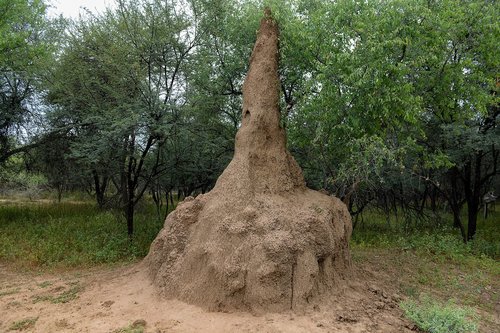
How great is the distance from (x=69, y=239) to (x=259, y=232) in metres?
7.22

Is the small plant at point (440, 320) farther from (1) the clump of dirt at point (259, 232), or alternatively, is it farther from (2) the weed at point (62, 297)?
(2) the weed at point (62, 297)

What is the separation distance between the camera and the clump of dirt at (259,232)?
556 centimetres

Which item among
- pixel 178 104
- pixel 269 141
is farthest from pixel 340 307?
pixel 178 104

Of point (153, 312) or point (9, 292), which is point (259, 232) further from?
point (9, 292)

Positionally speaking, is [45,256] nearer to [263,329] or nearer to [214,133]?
[214,133]

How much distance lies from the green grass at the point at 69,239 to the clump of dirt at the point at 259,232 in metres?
3.32

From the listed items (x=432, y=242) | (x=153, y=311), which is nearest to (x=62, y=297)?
(x=153, y=311)

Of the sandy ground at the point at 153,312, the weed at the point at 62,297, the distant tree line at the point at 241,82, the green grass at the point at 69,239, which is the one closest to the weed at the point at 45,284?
the sandy ground at the point at 153,312

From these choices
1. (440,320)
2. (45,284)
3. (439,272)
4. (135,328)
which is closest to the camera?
(135,328)

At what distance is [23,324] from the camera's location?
18.3 ft

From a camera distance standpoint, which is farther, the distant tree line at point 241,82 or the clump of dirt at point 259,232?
the distant tree line at point 241,82

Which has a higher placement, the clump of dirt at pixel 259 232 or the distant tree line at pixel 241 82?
the distant tree line at pixel 241 82

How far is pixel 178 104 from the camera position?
10477 millimetres

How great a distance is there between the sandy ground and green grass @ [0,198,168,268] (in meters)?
2.21
